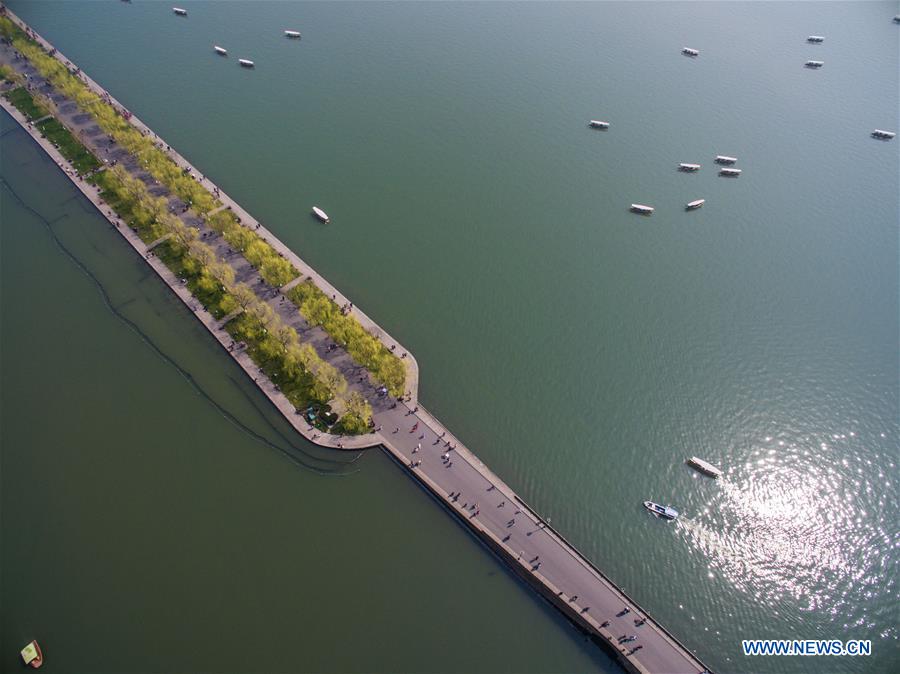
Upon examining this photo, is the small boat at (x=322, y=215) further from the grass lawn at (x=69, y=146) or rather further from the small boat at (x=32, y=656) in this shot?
the small boat at (x=32, y=656)

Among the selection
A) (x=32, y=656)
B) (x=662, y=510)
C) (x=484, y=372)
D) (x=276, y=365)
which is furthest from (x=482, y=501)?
(x=32, y=656)

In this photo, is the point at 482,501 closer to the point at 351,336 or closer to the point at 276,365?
the point at 351,336

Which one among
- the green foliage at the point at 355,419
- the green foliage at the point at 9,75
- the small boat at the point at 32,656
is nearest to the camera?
the small boat at the point at 32,656

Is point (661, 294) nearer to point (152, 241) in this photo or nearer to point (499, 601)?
point (499, 601)

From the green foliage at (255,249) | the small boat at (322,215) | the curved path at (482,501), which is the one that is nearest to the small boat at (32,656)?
the curved path at (482,501)

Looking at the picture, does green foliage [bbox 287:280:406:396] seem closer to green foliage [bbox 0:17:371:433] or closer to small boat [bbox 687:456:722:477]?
green foliage [bbox 0:17:371:433]

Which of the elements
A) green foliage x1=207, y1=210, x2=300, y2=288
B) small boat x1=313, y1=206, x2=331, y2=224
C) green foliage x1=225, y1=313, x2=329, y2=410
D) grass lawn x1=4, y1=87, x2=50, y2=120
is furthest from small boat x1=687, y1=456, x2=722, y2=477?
grass lawn x1=4, y1=87, x2=50, y2=120
